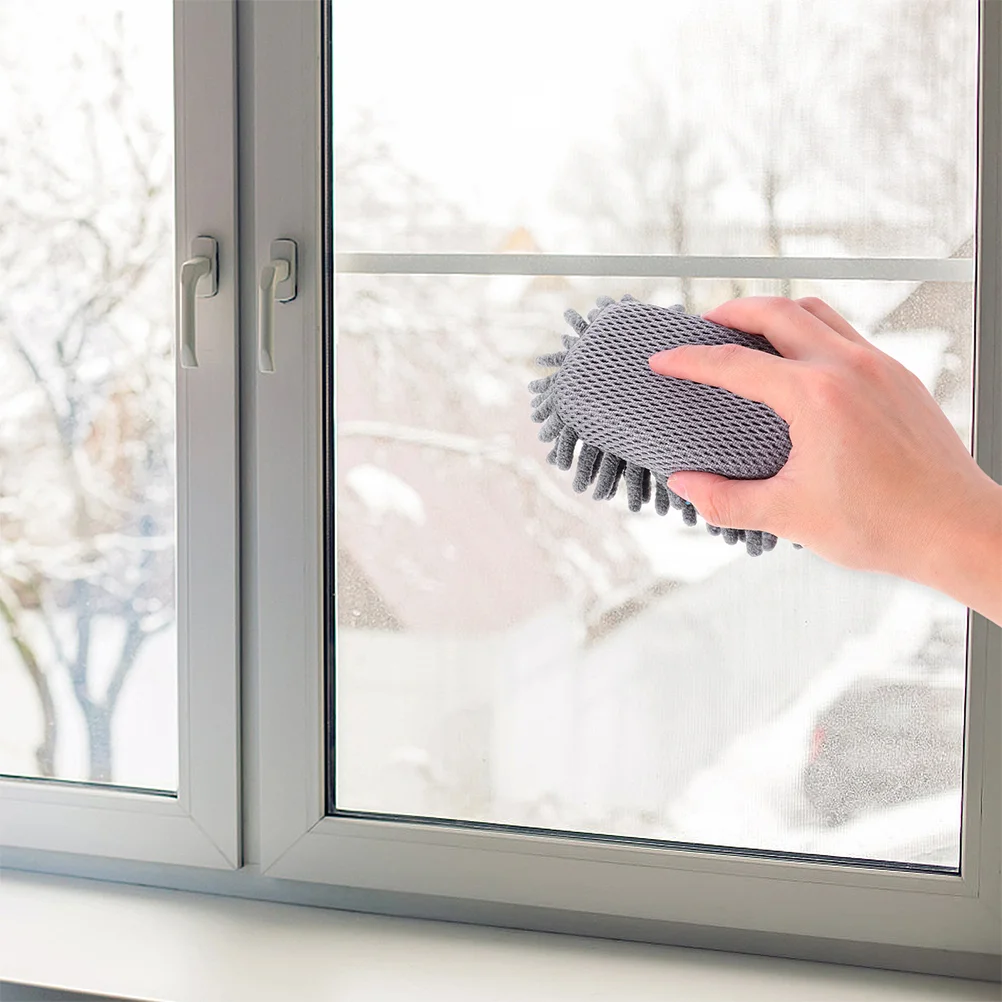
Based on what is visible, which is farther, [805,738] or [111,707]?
[111,707]

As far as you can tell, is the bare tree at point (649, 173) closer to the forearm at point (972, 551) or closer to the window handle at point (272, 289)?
the window handle at point (272, 289)

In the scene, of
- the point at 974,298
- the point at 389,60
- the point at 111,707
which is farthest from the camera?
the point at 111,707

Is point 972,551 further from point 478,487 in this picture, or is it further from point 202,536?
point 202,536

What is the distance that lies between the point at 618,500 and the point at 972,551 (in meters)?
0.48

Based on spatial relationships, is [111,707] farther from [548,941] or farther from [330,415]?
[548,941]

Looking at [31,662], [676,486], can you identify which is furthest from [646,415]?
[31,662]

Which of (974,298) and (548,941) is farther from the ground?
(974,298)

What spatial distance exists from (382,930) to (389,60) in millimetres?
811

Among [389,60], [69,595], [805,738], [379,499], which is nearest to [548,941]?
[805,738]

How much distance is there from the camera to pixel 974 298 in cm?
95

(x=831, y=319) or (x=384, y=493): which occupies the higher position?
(x=831, y=319)

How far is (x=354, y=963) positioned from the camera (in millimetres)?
1022

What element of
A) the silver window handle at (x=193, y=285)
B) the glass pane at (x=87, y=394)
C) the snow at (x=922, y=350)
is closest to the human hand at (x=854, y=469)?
the snow at (x=922, y=350)

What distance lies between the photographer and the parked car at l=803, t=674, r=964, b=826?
38.8 inches
